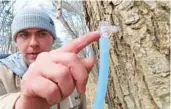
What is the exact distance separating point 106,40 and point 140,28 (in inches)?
3.2

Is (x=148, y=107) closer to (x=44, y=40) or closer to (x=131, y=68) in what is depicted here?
(x=131, y=68)

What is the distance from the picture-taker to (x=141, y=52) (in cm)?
64

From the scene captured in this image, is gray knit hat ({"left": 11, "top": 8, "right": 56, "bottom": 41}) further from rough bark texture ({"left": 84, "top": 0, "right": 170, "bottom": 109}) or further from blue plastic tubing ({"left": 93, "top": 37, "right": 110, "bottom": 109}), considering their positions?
blue plastic tubing ({"left": 93, "top": 37, "right": 110, "bottom": 109})

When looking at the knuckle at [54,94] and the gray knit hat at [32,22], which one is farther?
the gray knit hat at [32,22]

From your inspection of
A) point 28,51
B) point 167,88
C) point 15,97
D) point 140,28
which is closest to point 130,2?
point 140,28

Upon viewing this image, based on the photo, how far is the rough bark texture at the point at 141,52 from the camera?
59 cm

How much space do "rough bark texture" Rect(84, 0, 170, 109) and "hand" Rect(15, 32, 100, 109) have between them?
98 mm

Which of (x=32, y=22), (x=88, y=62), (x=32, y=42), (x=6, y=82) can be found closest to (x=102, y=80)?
(x=88, y=62)

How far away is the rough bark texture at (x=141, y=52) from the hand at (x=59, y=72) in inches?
3.9

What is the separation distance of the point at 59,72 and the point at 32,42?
122 cm

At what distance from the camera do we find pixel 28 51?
178 cm

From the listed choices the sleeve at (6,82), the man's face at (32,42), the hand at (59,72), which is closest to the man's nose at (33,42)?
the man's face at (32,42)

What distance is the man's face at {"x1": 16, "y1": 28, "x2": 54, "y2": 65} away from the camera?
1.77 meters

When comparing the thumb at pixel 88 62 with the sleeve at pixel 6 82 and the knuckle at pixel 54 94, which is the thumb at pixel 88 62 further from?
the sleeve at pixel 6 82
